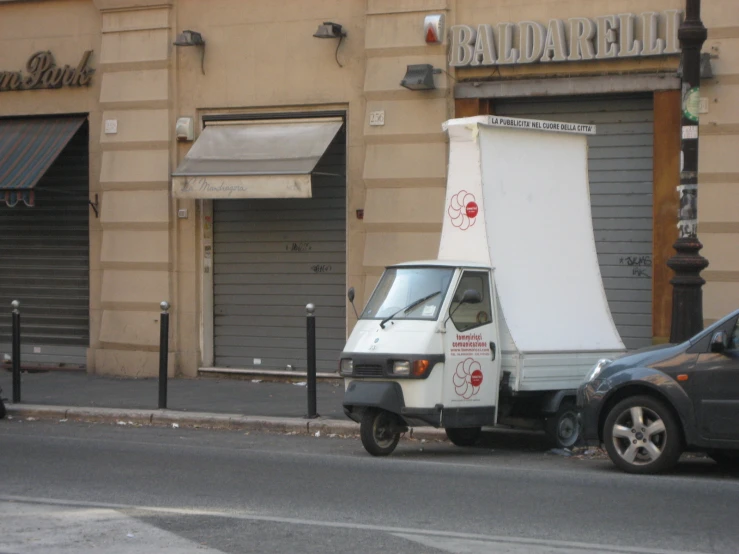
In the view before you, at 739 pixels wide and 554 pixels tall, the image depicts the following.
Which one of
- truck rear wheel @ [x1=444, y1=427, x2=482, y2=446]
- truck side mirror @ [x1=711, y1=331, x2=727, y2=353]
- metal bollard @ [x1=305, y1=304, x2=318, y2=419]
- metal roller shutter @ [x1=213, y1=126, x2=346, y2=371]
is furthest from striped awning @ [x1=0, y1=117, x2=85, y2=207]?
truck side mirror @ [x1=711, y1=331, x2=727, y2=353]

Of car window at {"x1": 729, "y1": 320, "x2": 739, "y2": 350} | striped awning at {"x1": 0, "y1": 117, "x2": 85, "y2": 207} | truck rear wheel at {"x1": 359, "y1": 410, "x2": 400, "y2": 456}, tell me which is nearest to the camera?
car window at {"x1": 729, "y1": 320, "x2": 739, "y2": 350}

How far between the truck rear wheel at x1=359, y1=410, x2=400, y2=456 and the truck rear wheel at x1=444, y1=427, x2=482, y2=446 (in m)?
0.88

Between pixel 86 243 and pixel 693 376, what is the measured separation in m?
12.5

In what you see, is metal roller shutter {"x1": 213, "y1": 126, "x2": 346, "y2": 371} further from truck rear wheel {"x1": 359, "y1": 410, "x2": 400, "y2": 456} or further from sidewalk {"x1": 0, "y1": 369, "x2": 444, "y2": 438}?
truck rear wheel {"x1": 359, "y1": 410, "x2": 400, "y2": 456}

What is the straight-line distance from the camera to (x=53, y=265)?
795 inches

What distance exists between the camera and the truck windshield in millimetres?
11422

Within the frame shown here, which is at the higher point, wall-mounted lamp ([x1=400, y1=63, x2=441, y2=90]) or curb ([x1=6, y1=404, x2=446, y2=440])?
wall-mounted lamp ([x1=400, y1=63, x2=441, y2=90])

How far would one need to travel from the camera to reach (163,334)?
48.9ft

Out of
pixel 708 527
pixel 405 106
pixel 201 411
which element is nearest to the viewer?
pixel 708 527

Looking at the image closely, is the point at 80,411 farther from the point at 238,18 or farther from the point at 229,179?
the point at 238,18

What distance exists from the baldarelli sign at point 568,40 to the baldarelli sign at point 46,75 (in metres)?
6.32

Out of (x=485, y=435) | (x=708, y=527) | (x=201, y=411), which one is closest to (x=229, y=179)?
(x=201, y=411)

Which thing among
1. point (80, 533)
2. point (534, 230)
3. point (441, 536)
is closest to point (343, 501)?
point (441, 536)

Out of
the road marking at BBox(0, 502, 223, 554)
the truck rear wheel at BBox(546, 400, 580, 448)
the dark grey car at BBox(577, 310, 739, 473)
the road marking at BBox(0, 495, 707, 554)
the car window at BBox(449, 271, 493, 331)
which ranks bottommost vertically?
the road marking at BBox(0, 502, 223, 554)
